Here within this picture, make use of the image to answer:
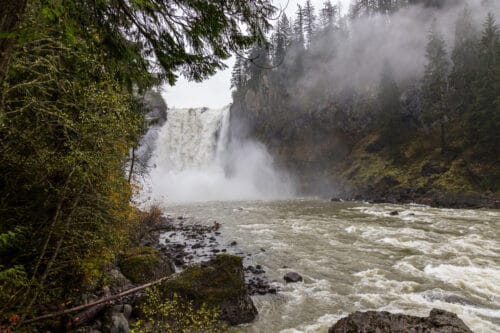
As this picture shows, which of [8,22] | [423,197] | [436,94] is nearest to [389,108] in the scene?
[436,94]

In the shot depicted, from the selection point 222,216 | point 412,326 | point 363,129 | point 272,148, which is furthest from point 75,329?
point 272,148

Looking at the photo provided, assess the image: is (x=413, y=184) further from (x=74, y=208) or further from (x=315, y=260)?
(x=74, y=208)

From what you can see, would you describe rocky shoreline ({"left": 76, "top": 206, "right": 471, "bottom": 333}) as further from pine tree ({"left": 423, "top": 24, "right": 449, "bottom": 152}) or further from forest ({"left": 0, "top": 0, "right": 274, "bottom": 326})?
pine tree ({"left": 423, "top": 24, "right": 449, "bottom": 152})

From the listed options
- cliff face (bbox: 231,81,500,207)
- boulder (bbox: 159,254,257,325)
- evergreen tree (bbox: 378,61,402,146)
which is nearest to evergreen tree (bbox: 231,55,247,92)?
cliff face (bbox: 231,81,500,207)

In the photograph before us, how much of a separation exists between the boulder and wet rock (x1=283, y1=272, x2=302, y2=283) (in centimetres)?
257

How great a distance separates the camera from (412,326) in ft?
18.1

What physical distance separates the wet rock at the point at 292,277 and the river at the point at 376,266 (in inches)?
8.8

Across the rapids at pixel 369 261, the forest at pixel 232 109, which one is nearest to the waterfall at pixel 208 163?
the forest at pixel 232 109

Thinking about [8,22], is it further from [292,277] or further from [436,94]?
[436,94]

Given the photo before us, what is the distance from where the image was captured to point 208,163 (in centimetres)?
5412

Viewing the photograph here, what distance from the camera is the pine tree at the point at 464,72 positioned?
109 feet

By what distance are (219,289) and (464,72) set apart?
41.0 meters

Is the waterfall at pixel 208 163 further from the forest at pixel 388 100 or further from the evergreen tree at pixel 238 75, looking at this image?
the evergreen tree at pixel 238 75

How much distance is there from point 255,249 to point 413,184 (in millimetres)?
23963
